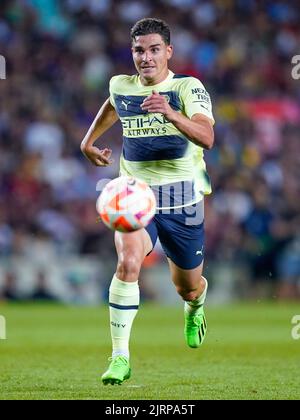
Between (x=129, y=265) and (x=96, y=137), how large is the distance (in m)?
1.48

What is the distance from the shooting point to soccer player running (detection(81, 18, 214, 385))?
7.26 m

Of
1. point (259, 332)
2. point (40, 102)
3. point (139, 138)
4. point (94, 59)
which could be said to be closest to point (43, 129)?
point (40, 102)

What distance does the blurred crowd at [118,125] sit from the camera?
1677 centimetres

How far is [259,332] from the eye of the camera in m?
12.7

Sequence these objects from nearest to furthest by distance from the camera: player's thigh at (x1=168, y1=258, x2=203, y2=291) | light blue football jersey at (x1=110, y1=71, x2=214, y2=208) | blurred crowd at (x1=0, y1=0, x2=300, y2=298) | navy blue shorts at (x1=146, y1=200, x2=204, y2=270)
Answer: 1. light blue football jersey at (x1=110, y1=71, x2=214, y2=208)
2. navy blue shorts at (x1=146, y1=200, x2=204, y2=270)
3. player's thigh at (x1=168, y1=258, x2=203, y2=291)
4. blurred crowd at (x1=0, y1=0, x2=300, y2=298)

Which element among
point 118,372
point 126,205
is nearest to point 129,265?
point 126,205

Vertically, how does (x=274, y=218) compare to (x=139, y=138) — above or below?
below

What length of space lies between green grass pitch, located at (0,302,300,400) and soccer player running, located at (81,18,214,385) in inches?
18.9

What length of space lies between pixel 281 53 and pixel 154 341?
34.3 ft

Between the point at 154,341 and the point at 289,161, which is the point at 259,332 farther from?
the point at 289,161

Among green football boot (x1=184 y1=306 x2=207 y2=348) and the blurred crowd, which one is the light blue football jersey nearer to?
green football boot (x1=184 y1=306 x2=207 y2=348)

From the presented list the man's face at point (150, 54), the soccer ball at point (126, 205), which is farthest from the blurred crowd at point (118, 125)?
the soccer ball at point (126, 205)
